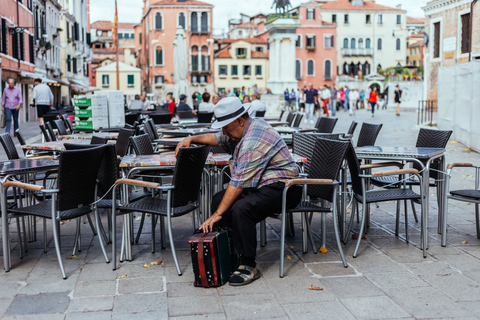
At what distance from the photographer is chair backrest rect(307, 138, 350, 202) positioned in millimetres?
5391

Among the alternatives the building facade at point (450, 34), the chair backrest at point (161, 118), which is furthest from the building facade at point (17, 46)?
the building facade at point (450, 34)

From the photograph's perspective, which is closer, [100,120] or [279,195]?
[279,195]

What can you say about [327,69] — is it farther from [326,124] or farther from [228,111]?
[228,111]

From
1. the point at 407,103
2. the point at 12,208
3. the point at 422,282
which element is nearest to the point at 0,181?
the point at 12,208

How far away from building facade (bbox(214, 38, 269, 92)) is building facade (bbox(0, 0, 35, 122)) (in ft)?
136

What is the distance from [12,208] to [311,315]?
283cm

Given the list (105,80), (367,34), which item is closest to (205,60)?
(105,80)

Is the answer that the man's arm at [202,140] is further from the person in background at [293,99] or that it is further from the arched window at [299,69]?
the arched window at [299,69]

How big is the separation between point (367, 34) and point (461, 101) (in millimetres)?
72688

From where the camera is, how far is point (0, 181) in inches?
203

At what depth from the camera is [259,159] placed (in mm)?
4930

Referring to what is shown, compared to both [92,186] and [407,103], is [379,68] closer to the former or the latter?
[407,103]

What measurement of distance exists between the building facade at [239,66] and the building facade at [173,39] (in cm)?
140

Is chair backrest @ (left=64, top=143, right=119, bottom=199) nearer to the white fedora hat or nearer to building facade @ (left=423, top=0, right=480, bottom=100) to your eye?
the white fedora hat
